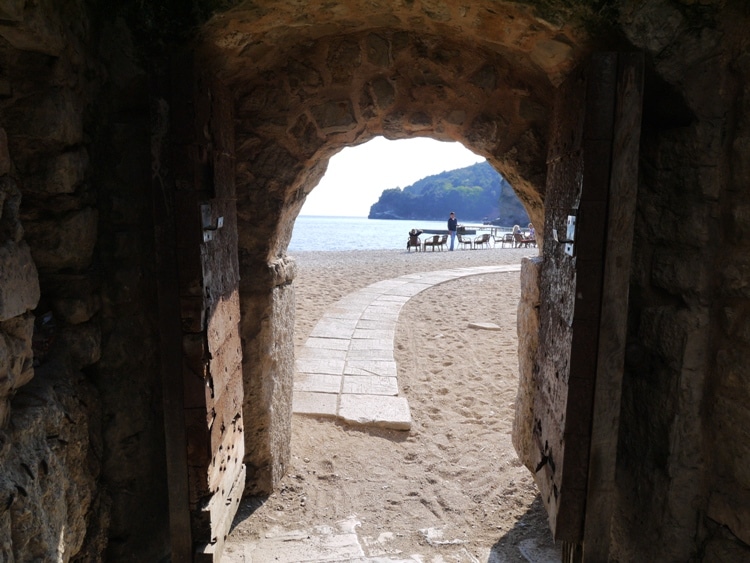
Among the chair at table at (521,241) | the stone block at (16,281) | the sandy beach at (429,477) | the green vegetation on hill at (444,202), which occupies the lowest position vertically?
the sandy beach at (429,477)

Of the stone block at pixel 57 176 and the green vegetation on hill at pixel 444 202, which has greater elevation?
the green vegetation on hill at pixel 444 202

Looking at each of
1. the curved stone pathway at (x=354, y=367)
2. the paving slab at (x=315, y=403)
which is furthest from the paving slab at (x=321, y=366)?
the paving slab at (x=315, y=403)

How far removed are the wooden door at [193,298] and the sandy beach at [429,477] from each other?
2.48 feet

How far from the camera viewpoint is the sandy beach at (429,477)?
2770 millimetres

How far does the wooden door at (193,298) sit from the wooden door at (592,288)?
1364 millimetres

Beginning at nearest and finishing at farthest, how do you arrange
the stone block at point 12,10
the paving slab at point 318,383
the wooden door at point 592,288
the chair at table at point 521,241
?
the stone block at point 12,10, the wooden door at point 592,288, the paving slab at point 318,383, the chair at table at point 521,241

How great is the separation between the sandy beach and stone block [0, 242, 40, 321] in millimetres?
1703

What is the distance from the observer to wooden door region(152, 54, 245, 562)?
1.81 meters

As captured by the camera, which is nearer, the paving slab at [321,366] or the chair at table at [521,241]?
the paving slab at [321,366]

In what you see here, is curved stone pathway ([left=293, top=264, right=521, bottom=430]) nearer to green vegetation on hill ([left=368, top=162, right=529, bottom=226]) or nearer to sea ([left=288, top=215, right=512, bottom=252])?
sea ([left=288, top=215, right=512, bottom=252])

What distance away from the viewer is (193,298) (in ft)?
6.17

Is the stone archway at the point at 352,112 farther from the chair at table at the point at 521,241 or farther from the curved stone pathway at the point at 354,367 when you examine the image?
the chair at table at the point at 521,241

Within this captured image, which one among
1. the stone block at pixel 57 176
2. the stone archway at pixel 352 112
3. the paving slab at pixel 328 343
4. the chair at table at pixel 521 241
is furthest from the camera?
the chair at table at pixel 521 241

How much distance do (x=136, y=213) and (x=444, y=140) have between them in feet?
5.68
